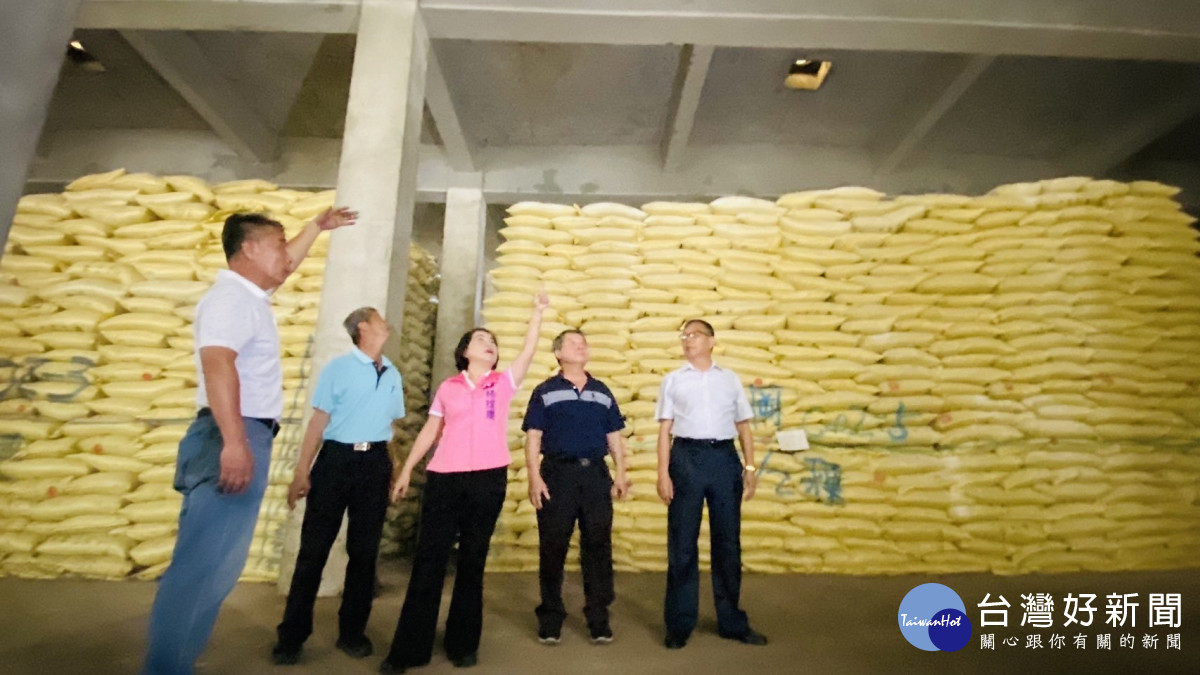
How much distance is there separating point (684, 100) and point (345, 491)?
151 inches

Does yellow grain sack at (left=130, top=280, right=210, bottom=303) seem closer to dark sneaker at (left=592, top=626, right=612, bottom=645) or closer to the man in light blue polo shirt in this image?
the man in light blue polo shirt

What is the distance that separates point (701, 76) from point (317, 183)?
3779 millimetres

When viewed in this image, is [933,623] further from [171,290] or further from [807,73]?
[171,290]

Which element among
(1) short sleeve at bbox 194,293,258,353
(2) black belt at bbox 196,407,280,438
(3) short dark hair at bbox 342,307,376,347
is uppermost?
(3) short dark hair at bbox 342,307,376,347

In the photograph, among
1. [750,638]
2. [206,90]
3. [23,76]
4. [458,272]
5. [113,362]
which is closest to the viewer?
[23,76]

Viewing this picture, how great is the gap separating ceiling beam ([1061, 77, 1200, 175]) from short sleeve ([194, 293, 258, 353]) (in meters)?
6.87

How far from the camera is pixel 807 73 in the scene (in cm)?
483

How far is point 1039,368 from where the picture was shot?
3561mm

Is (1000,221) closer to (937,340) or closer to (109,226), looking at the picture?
(937,340)

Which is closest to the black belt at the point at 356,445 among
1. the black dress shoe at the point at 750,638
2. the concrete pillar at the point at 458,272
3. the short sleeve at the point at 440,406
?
the short sleeve at the point at 440,406

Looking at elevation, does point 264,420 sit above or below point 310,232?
below

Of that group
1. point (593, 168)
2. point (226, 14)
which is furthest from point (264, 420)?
point (593, 168)

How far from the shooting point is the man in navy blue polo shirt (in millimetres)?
2434

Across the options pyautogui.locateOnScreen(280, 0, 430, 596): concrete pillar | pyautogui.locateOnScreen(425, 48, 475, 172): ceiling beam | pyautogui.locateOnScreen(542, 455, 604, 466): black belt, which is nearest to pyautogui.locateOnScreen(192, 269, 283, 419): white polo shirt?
pyautogui.locateOnScreen(542, 455, 604, 466): black belt
